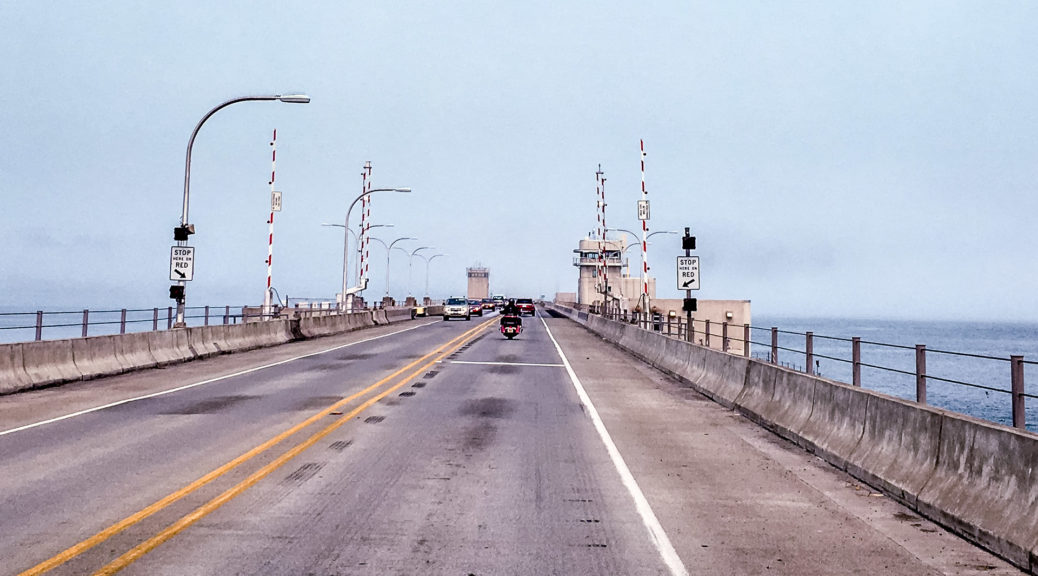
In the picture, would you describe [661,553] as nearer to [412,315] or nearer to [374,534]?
[374,534]

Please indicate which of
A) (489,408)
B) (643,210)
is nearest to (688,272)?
(643,210)

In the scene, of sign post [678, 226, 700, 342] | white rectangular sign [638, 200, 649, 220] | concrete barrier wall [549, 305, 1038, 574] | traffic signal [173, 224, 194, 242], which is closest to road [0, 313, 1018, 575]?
concrete barrier wall [549, 305, 1038, 574]

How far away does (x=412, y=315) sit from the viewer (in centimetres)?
7531

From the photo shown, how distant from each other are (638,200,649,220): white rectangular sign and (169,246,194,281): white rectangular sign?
643 inches

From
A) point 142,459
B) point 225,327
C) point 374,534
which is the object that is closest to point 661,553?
point 374,534

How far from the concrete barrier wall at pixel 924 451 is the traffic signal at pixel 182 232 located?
17.8m

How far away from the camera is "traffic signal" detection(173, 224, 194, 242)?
2528 centimetres

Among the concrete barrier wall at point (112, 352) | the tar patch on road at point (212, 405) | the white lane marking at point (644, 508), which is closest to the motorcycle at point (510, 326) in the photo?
the concrete barrier wall at point (112, 352)

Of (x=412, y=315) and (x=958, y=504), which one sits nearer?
(x=958, y=504)

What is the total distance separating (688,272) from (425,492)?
54.6 feet

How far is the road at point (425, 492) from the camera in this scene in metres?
6.40

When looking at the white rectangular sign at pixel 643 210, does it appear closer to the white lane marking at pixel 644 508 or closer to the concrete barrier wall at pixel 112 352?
the concrete barrier wall at pixel 112 352

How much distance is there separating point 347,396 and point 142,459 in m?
6.73

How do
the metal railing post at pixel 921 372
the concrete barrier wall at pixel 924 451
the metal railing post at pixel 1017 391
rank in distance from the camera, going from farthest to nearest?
the metal railing post at pixel 921 372
the metal railing post at pixel 1017 391
the concrete barrier wall at pixel 924 451
